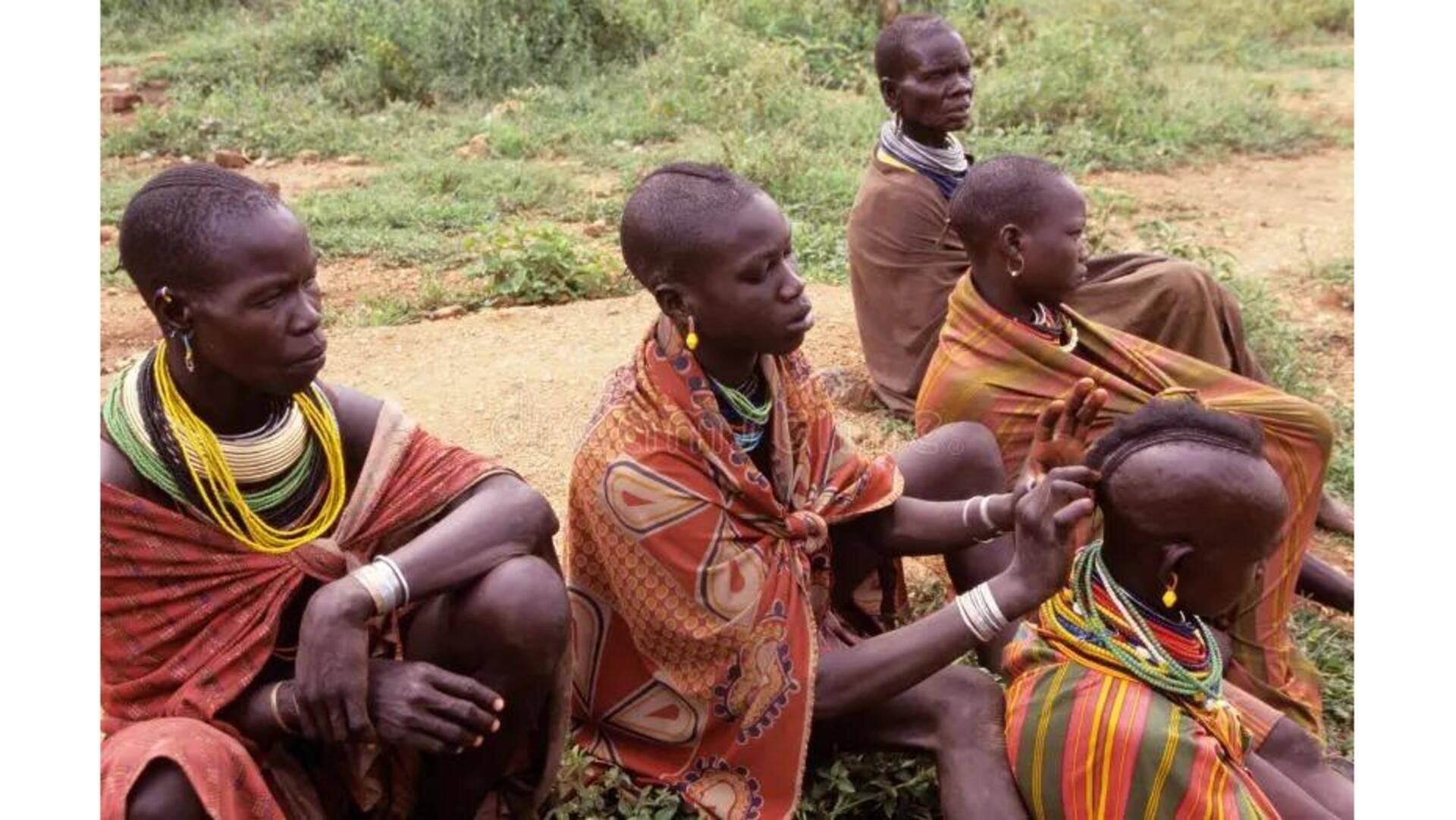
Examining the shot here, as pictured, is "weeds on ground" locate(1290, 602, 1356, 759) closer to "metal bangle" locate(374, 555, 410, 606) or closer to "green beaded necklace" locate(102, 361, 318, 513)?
"metal bangle" locate(374, 555, 410, 606)

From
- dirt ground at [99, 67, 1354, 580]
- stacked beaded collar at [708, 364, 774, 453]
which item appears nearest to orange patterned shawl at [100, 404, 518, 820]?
stacked beaded collar at [708, 364, 774, 453]

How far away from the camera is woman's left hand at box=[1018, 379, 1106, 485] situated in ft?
11.5

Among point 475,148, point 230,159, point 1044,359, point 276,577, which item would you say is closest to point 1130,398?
point 1044,359

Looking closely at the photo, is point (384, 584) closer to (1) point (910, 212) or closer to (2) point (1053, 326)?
(2) point (1053, 326)

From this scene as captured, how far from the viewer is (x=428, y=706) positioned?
101 inches

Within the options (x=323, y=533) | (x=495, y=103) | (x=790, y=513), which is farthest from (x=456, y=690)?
(x=495, y=103)

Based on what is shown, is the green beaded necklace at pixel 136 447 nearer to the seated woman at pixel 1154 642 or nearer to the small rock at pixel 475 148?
the seated woman at pixel 1154 642

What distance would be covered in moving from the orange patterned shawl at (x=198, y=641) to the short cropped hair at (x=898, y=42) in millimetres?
3112

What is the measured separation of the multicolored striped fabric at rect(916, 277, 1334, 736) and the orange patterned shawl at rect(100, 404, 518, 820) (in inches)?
67.4

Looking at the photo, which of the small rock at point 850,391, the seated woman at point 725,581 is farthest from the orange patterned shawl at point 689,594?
the small rock at point 850,391

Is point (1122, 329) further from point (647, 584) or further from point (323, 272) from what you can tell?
point (323, 272)

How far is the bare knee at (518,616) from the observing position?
267 cm

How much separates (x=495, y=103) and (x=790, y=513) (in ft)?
24.2

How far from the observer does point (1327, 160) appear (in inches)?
370
